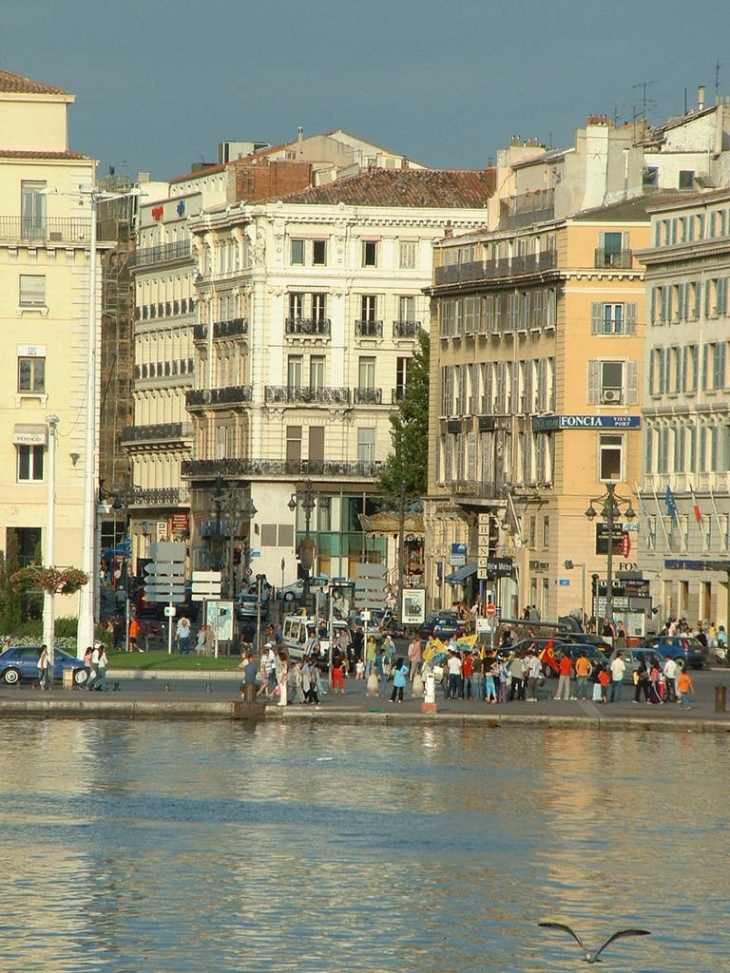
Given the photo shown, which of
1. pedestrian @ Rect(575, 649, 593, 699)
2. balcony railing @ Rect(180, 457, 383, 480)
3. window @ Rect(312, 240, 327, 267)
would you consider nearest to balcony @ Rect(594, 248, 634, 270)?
balcony railing @ Rect(180, 457, 383, 480)

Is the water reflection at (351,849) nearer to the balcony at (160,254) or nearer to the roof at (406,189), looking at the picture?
the roof at (406,189)

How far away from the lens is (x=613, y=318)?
390ft

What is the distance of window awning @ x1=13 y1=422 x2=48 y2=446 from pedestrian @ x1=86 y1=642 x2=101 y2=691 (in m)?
27.9

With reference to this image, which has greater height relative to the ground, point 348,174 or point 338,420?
point 348,174

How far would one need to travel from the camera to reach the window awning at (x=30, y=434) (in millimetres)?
98000

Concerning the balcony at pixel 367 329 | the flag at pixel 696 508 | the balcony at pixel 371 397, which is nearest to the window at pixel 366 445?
the balcony at pixel 371 397

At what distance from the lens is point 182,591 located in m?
82.3

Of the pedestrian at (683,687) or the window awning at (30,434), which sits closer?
the pedestrian at (683,687)

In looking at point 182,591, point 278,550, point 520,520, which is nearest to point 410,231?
point 278,550

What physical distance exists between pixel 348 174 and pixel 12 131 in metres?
50.4

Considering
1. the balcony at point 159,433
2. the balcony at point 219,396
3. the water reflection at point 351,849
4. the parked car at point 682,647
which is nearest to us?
the water reflection at point 351,849

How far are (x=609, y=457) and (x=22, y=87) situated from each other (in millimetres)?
30030

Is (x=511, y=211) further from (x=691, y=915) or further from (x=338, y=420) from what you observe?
(x=691, y=915)

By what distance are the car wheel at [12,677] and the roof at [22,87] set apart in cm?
3087
